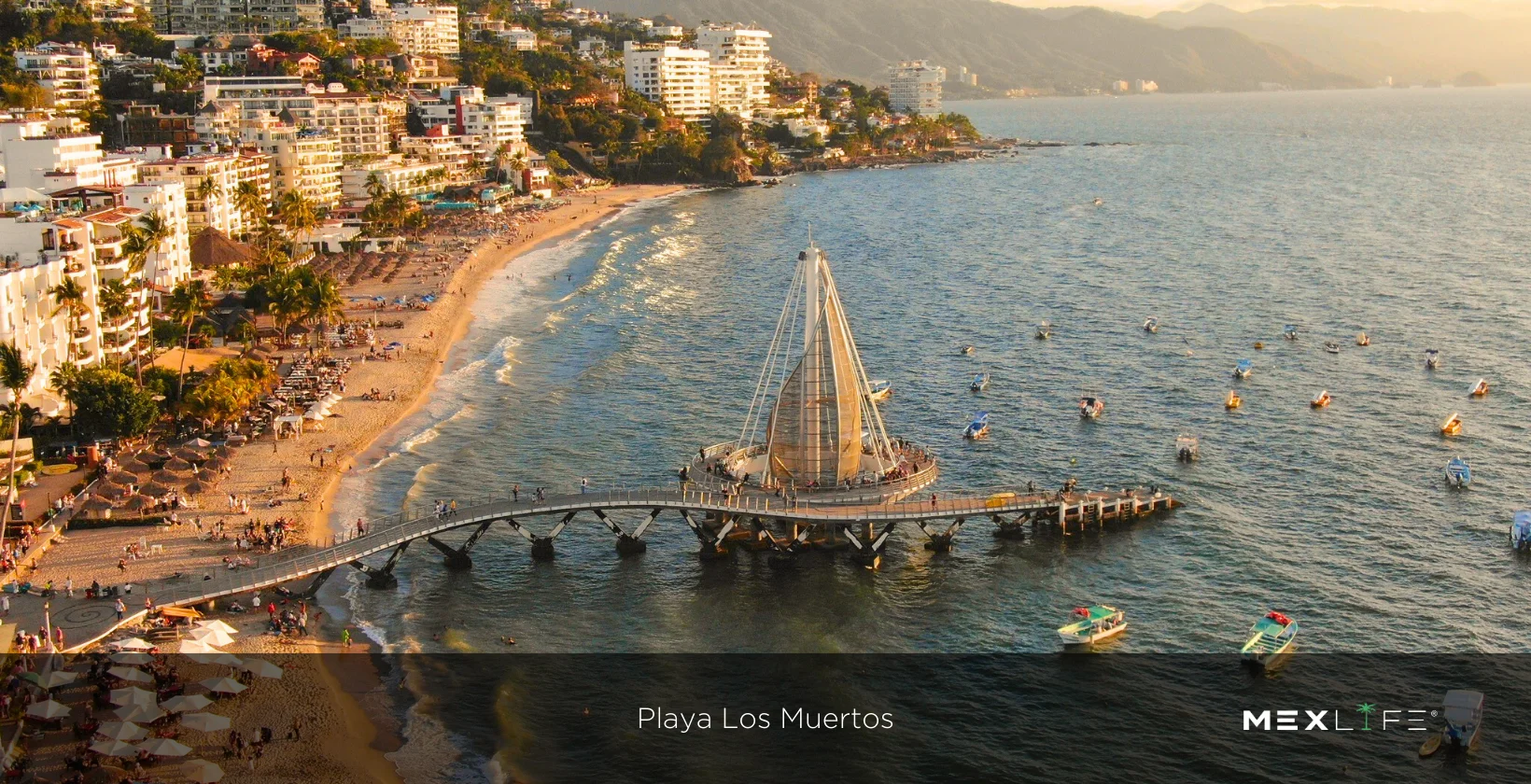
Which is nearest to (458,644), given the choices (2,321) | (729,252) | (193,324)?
(2,321)

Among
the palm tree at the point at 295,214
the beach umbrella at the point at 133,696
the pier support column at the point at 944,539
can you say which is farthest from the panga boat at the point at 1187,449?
the palm tree at the point at 295,214

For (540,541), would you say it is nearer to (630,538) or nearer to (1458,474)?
(630,538)

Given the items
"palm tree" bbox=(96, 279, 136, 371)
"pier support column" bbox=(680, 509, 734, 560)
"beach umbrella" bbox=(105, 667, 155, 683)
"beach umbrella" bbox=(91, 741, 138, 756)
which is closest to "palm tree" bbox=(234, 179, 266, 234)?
"palm tree" bbox=(96, 279, 136, 371)

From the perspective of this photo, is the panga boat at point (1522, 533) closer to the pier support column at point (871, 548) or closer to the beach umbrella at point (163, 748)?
the pier support column at point (871, 548)

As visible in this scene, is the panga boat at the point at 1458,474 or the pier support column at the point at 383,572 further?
the panga boat at the point at 1458,474

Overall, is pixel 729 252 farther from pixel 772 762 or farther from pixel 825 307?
pixel 772 762

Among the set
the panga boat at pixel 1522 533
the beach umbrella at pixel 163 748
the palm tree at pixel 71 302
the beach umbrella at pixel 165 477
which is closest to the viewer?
the beach umbrella at pixel 163 748

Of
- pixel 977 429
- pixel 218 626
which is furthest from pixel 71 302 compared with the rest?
pixel 977 429
